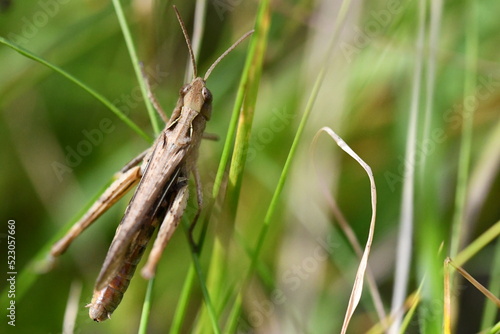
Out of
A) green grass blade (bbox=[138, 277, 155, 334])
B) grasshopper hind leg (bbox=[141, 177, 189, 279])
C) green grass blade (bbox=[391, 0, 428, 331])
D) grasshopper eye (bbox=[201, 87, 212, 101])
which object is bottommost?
green grass blade (bbox=[391, 0, 428, 331])

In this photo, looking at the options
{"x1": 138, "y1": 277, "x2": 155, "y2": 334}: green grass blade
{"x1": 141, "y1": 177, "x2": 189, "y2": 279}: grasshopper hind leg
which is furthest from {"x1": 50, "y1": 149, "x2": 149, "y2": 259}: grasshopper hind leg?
{"x1": 138, "y1": 277, "x2": 155, "y2": 334}: green grass blade

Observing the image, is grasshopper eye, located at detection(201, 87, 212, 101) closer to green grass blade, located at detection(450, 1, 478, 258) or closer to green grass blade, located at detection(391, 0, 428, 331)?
green grass blade, located at detection(391, 0, 428, 331)

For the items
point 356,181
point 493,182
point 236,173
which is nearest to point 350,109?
point 356,181

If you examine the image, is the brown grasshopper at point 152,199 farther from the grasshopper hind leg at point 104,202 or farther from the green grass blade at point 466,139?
the green grass blade at point 466,139

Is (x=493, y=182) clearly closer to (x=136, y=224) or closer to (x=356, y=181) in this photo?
(x=356, y=181)

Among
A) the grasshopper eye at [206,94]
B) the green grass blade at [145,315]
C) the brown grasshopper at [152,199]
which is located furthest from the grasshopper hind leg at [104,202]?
the green grass blade at [145,315]

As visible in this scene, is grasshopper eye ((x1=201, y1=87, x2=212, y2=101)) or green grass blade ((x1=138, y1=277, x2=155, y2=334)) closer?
green grass blade ((x1=138, y1=277, x2=155, y2=334))
